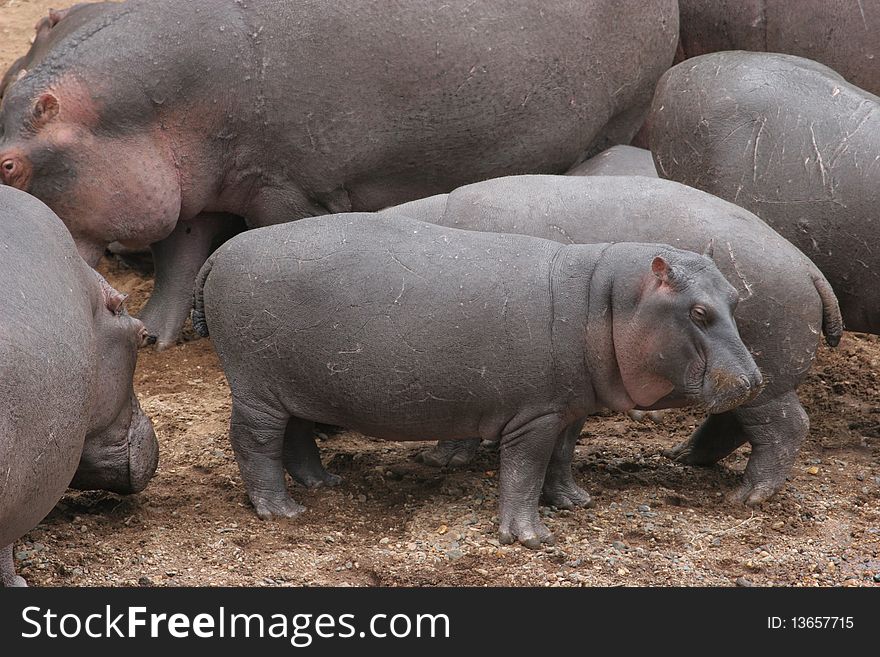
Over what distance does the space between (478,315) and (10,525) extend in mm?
1770

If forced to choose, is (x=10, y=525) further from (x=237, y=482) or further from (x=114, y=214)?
(x=114, y=214)

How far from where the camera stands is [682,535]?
546cm

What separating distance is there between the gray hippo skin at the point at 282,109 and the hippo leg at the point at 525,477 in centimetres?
211

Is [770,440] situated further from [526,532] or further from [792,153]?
[792,153]

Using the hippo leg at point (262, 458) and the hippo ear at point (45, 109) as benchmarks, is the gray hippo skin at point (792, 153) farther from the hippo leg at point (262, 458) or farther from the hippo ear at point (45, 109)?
the hippo ear at point (45, 109)

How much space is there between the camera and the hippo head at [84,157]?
661 cm

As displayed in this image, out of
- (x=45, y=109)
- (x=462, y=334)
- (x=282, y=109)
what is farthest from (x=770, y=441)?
(x=45, y=109)

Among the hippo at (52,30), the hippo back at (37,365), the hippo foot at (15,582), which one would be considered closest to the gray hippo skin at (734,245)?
the hippo back at (37,365)

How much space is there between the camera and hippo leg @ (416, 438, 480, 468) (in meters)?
6.15

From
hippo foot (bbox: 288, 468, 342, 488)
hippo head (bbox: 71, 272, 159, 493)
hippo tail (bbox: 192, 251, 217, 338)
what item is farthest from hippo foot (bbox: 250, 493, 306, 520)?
hippo tail (bbox: 192, 251, 217, 338)

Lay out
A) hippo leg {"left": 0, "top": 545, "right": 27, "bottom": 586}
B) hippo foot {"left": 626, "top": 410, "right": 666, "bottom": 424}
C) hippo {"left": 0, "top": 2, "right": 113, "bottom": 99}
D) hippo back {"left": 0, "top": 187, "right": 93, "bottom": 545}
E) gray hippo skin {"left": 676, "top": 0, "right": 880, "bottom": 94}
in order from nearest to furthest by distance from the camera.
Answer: hippo back {"left": 0, "top": 187, "right": 93, "bottom": 545}, hippo leg {"left": 0, "top": 545, "right": 27, "bottom": 586}, hippo foot {"left": 626, "top": 410, "right": 666, "bottom": 424}, gray hippo skin {"left": 676, "top": 0, "right": 880, "bottom": 94}, hippo {"left": 0, "top": 2, "right": 113, "bottom": 99}

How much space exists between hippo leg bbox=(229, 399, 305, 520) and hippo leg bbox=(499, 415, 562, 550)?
0.82 metres

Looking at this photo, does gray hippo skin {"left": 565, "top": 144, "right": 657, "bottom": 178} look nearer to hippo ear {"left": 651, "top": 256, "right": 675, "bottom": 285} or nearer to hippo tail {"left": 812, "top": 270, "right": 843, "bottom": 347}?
hippo tail {"left": 812, "top": 270, "right": 843, "bottom": 347}

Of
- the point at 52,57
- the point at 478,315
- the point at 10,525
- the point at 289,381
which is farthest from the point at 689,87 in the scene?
the point at 10,525
